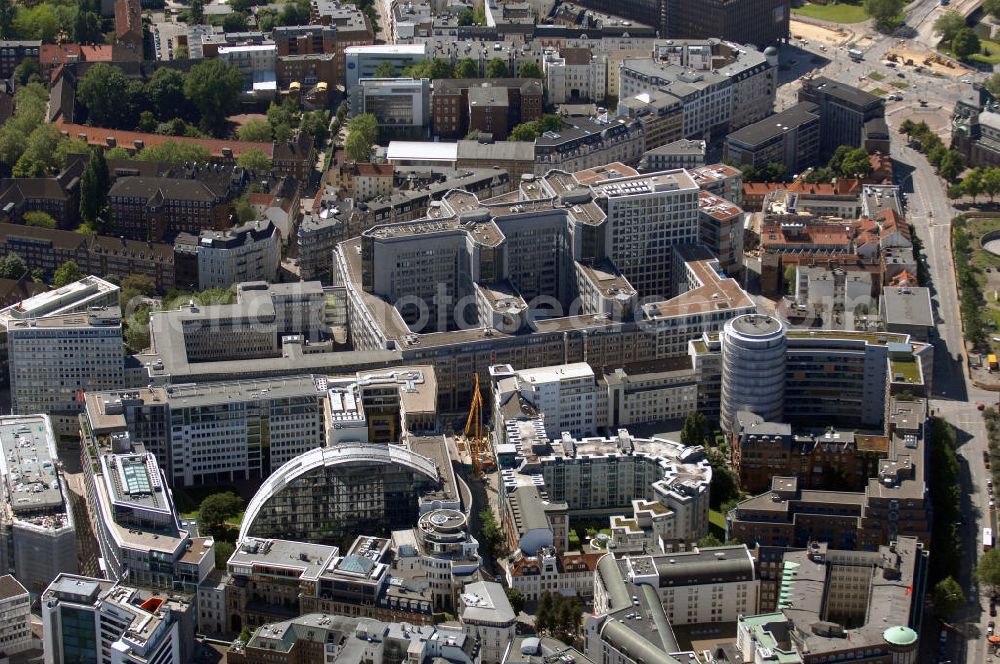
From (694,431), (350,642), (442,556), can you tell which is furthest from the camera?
(694,431)

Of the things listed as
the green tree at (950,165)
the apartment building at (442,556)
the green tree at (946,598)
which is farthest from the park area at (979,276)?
the apartment building at (442,556)

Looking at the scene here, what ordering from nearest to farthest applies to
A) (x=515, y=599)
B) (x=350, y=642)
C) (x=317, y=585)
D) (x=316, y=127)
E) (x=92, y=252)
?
(x=350, y=642) → (x=317, y=585) → (x=515, y=599) → (x=92, y=252) → (x=316, y=127)

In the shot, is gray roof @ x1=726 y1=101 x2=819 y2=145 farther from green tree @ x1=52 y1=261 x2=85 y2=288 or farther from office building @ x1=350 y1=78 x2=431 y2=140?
green tree @ x1=52 y1=261 x2=85 y2=288

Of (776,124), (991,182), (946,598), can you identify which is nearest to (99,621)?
(946,598)

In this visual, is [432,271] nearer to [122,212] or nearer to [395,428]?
[395,428]

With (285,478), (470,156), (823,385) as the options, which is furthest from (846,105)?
(285,478)

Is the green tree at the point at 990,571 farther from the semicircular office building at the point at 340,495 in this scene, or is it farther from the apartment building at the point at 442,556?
the semicircular office building at the point at 340,495

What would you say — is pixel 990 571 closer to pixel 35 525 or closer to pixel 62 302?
pixel 35 525
